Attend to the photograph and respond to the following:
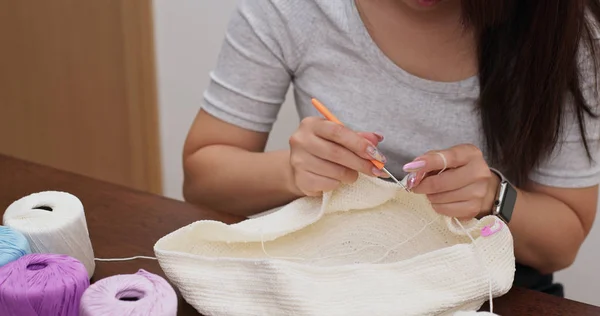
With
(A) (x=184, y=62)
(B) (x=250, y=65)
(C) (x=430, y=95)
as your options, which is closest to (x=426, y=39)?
(C) (x=430, y=95)

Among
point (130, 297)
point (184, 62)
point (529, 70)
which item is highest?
point (529, 70)

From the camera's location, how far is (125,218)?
700 mm

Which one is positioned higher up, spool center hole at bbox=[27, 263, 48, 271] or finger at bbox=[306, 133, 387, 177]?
finger at bbox=[306, 133, 387, 177]

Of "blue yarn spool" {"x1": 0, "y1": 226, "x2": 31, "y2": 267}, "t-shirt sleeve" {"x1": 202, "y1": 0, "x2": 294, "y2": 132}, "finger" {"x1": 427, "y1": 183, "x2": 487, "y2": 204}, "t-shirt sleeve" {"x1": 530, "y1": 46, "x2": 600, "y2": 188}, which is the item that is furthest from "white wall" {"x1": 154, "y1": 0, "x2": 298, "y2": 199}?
"blue yarn spool" {"x1": 0, "y1": 226, "x2": 31, "y2": 267}

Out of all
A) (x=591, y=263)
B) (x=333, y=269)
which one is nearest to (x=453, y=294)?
(x=333, y=269)

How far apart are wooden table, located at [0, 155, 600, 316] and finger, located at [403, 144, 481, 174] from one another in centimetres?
13

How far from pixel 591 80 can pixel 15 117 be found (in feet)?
4.18

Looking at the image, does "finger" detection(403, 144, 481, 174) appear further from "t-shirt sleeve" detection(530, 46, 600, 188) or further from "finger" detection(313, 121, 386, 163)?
"t-shirt sleeve" detection(530, 46, 600, 188)

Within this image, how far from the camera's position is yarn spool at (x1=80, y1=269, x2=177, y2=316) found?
465 mm

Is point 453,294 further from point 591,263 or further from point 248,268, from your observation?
point 591,263

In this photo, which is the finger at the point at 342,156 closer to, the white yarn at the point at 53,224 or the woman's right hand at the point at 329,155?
the woman's right hand at the point at 329,155

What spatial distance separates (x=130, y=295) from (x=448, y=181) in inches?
12.1

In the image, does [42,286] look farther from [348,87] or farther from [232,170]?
[348,87]

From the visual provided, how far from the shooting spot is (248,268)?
0.57 m
